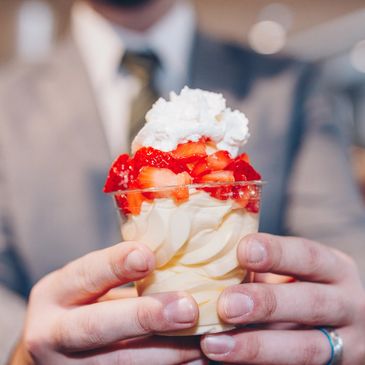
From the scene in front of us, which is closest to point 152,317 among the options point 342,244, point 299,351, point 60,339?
point 60,339

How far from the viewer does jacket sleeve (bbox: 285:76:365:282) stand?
1.77 meters

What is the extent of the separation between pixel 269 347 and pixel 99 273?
13.0 inches

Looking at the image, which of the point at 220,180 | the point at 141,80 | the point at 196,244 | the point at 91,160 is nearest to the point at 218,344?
the point at 196,244

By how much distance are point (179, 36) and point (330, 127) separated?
0.69m

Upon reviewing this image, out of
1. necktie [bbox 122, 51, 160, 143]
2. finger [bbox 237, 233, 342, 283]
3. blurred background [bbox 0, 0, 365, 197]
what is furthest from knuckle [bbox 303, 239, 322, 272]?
blurred background [bbox 0, 0, 365, 197]

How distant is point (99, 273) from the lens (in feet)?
2.80

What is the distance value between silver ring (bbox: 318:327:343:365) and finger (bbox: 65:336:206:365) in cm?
25

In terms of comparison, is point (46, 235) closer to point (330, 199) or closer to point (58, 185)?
point (58, 185)

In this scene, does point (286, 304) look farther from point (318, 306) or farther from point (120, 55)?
point (120, 55)

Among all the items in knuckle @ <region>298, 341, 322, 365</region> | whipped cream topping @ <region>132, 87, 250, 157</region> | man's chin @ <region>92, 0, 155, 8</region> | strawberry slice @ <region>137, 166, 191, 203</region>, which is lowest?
knuckle @ <region>298, 341, 322, 365</region>

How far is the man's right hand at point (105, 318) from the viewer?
32.2 inches

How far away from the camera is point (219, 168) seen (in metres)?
0.87

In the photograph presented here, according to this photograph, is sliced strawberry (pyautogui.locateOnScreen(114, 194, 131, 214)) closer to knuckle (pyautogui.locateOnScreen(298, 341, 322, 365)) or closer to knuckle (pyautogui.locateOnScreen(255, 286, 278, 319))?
knuckle (pyautogui.locateOnScreen(255, 286, 278, 319))

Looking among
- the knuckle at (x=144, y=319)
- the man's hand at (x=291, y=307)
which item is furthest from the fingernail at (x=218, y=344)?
the knuckle at (x=144, y=319)
